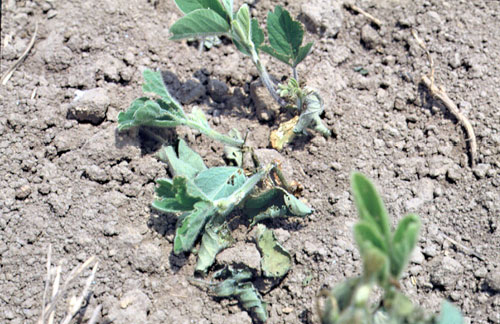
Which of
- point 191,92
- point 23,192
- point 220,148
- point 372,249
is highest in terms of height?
point 372,249

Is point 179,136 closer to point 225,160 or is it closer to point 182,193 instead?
point 225,160

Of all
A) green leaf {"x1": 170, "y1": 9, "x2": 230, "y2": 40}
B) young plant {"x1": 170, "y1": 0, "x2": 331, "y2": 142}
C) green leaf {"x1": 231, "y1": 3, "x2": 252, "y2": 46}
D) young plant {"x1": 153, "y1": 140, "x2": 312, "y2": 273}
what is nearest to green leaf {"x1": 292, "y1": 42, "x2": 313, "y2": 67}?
young plant {"x1": 170, "y1": 0, "x2": 331, "y2": 142}

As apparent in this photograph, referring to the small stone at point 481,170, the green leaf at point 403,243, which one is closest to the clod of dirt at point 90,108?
the green leaf at point 403,243

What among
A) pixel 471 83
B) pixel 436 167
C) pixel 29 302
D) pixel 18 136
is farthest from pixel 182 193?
pixel 471 83

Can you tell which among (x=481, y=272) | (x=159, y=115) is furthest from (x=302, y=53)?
(x=481, y=272)

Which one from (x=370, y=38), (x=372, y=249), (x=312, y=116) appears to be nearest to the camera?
(x=372, y=249)

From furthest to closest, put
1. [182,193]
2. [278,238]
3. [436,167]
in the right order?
[436,167]
[278,238]
[182,193]

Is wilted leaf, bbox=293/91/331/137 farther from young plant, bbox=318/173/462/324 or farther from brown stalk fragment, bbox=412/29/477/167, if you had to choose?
young plant, bbox=318/173/462/324

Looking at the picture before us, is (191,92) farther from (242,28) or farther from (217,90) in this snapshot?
(242,28)
